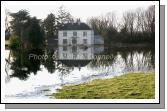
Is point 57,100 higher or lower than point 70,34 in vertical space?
lower

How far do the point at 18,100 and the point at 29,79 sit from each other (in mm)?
239

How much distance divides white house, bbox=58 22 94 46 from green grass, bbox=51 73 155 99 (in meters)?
0.41

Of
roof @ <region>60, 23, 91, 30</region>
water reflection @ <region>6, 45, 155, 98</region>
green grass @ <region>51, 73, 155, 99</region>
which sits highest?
roof @ <region>60, 23, 91, 30</region>

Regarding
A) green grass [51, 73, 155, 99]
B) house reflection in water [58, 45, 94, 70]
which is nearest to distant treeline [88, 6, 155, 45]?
house reflection in water [58, 45, 94, 70]

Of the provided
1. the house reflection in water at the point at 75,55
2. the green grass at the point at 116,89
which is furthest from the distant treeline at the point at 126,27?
the green grass at the point at 116,89

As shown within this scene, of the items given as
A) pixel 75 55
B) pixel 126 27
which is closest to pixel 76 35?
pixel 75 55

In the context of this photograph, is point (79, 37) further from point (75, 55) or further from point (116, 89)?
point (116, 89)

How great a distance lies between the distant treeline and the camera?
9.75 metres

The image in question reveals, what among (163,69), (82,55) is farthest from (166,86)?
(82,55)

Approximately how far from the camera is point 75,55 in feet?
32.1

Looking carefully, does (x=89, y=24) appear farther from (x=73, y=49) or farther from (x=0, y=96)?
(x=0, y=96)

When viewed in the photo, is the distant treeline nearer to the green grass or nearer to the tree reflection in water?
the tree reflection in water

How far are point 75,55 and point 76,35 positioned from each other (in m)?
0.20

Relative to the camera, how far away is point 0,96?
9.73 metres
